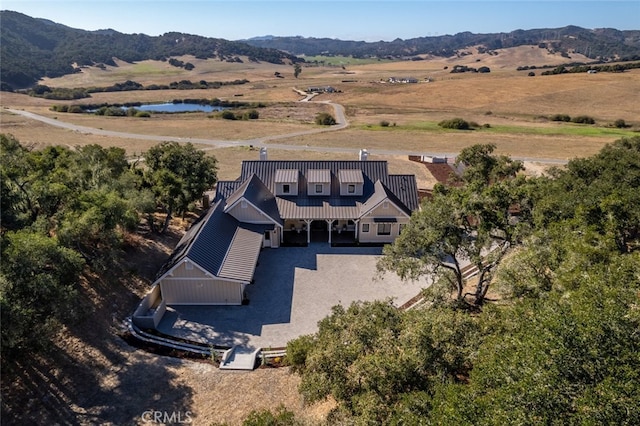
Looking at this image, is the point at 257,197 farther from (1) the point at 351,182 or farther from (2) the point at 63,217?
(2) the point at 63,217

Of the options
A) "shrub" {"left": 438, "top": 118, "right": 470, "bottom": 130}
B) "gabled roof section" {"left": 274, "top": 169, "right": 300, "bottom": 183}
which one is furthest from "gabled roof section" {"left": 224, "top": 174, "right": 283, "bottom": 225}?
"shrub" {"left": 438, "top": 118, "right": 470, "bottom": 130}

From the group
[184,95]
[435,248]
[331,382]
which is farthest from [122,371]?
[184,95]

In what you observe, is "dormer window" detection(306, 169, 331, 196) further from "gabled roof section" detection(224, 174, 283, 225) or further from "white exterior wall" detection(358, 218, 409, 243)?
"white exterior wall" detection(358, 218, 409, 243)

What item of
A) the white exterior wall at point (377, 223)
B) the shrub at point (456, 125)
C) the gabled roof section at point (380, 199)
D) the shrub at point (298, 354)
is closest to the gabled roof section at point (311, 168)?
the gabled roof section at point (380, 199)

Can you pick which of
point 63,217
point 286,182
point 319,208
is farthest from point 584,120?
point 63,217

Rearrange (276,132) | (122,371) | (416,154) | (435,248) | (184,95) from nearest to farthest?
(122,371), (435,248), (416,154), (276,132), (184,95)

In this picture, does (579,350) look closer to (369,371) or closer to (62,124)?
(369,371)
